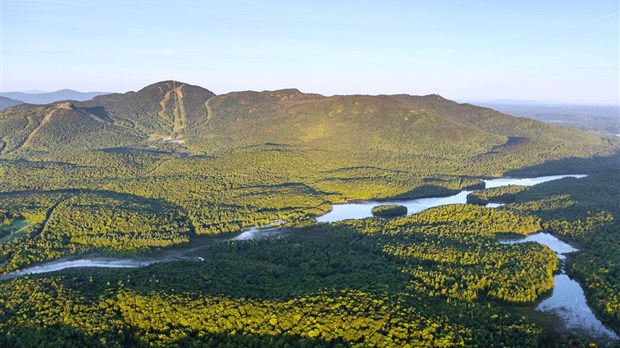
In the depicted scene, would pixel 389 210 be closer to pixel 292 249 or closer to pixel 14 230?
pixel 292 249

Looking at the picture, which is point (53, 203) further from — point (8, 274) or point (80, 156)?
point (80, 156)

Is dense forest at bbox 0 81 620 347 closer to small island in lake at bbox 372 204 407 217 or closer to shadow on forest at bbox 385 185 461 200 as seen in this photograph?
shadow on forest at bbox 385 185 461 200

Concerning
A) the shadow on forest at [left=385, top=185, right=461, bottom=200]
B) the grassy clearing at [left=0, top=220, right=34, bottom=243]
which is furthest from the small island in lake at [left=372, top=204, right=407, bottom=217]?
the grassy clearing at [left=0, top=220, right=34, bottom=243]

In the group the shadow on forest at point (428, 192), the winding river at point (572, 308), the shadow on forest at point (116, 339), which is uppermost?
the shadow on forest at point (428, 192)

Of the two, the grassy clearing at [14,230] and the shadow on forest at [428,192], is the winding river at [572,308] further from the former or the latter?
the grassy clearing at [14,230]

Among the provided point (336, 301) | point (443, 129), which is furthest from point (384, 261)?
point (443, 129)

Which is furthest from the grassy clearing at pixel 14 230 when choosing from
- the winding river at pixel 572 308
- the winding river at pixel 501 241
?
the winding river at pixel 572 308
